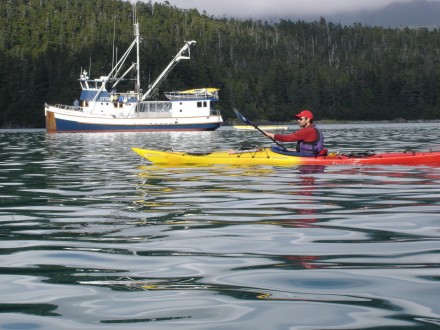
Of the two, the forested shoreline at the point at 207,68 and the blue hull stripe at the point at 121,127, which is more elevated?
the forested shoreline at the point at 207,68

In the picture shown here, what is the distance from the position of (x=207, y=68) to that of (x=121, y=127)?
8457 cm

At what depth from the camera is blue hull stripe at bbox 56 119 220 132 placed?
65.1 metres

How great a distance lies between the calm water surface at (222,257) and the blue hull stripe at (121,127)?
52.8 m

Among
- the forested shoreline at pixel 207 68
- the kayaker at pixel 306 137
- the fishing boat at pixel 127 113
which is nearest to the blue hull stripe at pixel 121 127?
the fishing boat at pixel 127 113

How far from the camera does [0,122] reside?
118 meters

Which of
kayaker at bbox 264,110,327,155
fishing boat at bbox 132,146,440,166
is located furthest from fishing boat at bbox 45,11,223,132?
kayaker at bbox 264,110,327,155

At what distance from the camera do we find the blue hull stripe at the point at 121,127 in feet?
214

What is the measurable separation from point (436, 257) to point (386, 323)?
6.74ft

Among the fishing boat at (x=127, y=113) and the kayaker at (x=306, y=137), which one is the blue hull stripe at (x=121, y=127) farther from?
the kayaker at (x=306, y=137)

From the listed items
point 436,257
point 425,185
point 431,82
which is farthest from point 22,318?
point 431,82

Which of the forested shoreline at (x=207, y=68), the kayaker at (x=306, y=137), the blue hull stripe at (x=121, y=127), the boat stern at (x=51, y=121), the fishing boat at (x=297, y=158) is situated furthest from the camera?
the forested shoreline at (x=207, y=68)

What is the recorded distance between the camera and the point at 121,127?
65.6m

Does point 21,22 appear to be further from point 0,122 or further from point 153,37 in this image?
point 0,122

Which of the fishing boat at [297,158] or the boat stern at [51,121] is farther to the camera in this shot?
the boat stern at [51,121]
